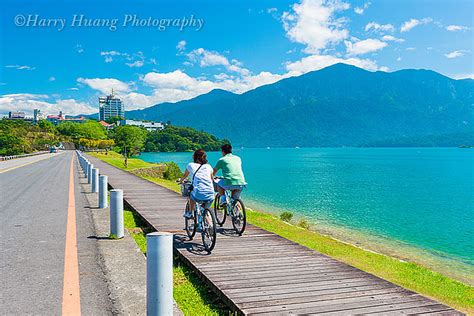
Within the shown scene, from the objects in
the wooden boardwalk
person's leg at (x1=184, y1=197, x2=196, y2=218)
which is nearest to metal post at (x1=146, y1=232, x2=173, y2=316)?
the wooden boardwalk

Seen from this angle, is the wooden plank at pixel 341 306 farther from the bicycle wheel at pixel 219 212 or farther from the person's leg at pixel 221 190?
the person's leg at pixel 221 190

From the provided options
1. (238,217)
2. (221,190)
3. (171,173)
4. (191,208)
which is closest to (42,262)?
(191,208)

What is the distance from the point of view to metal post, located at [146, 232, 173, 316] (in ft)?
14.1

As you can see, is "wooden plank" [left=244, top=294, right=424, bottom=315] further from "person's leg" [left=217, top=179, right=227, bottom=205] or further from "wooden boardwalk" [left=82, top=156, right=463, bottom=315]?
"person's leg" [left=217, top=179, right=227, bottom=205]

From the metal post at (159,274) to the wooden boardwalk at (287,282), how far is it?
3.21 ft

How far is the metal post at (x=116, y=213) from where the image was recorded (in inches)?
340

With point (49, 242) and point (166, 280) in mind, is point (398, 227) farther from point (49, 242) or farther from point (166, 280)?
point (166, 280)

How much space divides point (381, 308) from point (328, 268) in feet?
5.83

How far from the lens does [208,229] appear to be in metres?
7.54

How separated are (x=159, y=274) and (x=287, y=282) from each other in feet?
7.44

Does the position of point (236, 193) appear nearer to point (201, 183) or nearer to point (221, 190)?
point (221, 190)

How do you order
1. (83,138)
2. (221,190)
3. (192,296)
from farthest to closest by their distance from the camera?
(83,138) < (221,190) < (192,296)

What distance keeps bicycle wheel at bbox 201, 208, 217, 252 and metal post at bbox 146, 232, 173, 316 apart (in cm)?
293

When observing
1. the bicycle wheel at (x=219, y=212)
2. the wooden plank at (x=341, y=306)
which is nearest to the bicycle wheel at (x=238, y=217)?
the bicycle wheel at (x=219, y=212)
